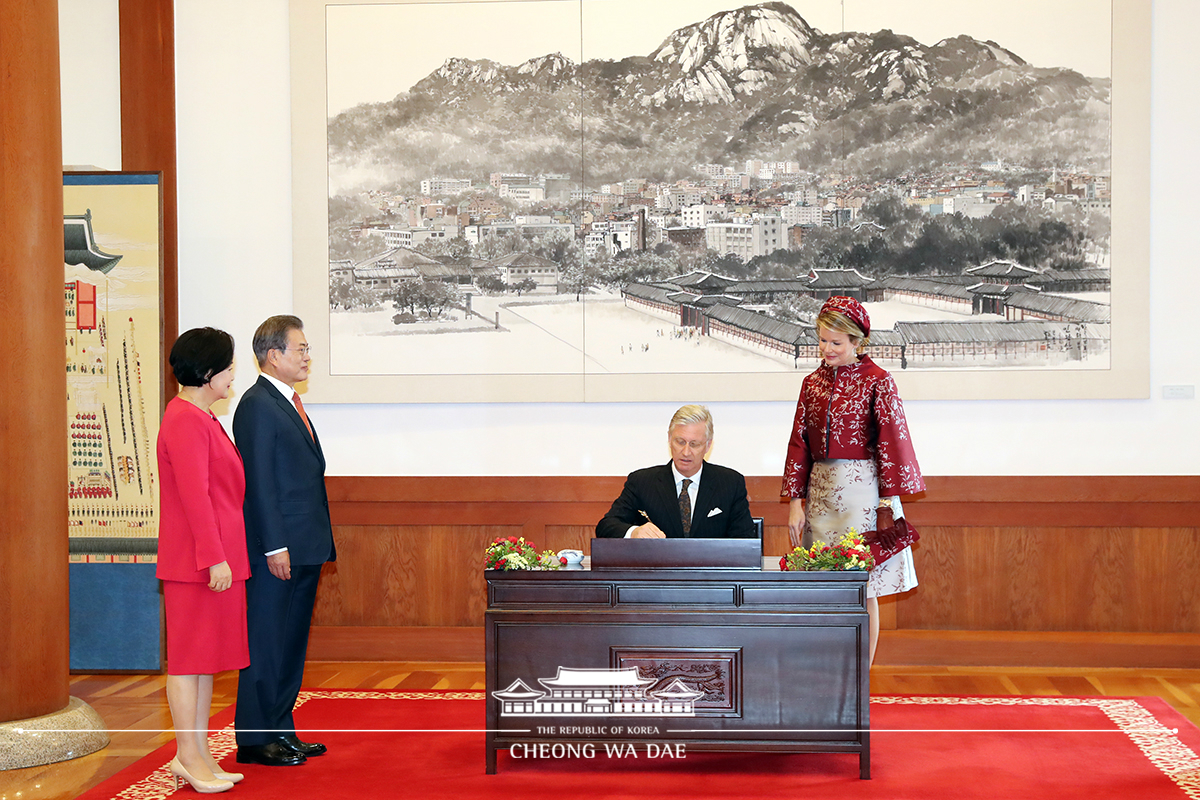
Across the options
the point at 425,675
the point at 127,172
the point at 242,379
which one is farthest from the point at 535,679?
the point at 127,172

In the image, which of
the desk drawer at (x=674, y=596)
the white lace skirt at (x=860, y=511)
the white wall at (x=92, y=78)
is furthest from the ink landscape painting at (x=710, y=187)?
Answer: the desk drawer at (x=674, y=596)

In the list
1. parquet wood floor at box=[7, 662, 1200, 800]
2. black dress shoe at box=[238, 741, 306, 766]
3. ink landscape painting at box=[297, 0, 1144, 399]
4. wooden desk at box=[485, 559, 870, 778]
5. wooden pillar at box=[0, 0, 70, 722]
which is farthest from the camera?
ink landscape painting at box=[297, 0, 1144, 399]

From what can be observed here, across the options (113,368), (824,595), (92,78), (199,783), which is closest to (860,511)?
(824,595)

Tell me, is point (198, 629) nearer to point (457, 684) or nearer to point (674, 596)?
point (674, 596)

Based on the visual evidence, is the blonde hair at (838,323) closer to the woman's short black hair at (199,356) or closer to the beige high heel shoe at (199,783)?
the woman's short black hair at (199,356)

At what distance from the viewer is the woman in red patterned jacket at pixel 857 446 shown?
384cm

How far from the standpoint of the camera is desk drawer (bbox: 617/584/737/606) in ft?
11.4

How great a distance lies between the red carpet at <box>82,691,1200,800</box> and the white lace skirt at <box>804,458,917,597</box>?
0.61 meters

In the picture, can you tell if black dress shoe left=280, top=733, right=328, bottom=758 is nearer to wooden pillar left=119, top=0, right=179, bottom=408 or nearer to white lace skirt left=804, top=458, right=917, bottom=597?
white lace skirt left=804, top=458, right=917, bottom=597

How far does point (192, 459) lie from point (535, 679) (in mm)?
1323

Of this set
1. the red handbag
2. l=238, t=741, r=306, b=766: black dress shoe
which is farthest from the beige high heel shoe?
the red handbag

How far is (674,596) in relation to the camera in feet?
11.5

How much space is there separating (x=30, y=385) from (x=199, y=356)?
3.41 ft

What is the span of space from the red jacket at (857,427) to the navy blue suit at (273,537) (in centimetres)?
184
